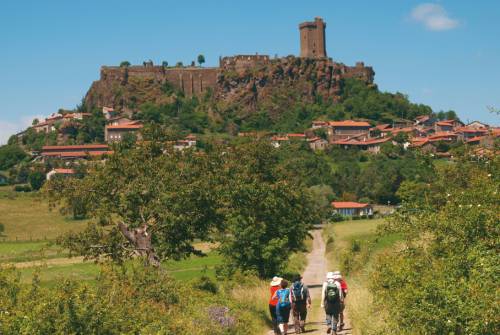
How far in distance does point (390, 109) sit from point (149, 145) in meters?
145

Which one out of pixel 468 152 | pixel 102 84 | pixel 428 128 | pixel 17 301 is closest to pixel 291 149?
pixel 428 128

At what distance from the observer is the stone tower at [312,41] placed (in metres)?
173

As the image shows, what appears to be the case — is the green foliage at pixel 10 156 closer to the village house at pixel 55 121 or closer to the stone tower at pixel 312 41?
the village house at pixel 55 121

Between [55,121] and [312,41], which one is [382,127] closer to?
[312,41]

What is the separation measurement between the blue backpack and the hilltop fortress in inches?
5915

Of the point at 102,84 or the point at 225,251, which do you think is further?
Result: the point at 102,84

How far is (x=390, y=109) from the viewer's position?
16775cm

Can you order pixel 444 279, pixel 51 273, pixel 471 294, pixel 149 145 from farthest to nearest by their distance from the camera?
pixel 51 273 → pixel 149 145 → pixel 444 279 → pixel 471 294

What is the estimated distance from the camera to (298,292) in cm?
1823

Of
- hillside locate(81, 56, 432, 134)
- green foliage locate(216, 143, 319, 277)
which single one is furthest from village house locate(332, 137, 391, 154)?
green foliage locate(216, 143, 319, 277)

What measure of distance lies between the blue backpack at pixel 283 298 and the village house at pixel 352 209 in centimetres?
7622

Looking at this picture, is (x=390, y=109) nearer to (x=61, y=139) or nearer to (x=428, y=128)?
(x=428, y=128)

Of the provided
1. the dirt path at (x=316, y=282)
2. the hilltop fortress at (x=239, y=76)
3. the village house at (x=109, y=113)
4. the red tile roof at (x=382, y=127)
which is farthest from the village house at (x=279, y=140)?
the dirt path at (x=316, y=282)

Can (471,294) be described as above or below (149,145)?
below
